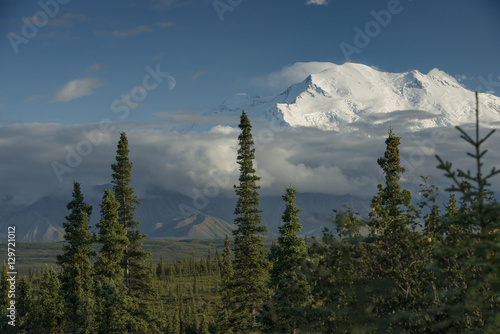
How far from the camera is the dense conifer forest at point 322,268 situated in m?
7.10

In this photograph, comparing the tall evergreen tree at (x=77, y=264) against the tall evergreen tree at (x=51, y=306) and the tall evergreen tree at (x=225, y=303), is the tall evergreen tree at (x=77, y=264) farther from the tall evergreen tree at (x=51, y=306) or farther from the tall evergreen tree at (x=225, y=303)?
the tall evergreen tree at (x=51, y=306)

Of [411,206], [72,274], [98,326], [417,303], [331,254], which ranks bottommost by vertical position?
[98,326]

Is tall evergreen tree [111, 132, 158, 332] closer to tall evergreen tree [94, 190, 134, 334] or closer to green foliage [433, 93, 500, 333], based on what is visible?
tall evergreen tree [94, 190, 134, 334]

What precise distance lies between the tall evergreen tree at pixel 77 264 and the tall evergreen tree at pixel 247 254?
14.6m

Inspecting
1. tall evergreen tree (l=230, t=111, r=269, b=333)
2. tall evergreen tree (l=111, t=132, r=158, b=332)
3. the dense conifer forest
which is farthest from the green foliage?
tall evergreen tree (l=111, t=132, r=158, b=332)

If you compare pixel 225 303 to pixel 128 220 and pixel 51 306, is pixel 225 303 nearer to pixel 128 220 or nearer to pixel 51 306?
pixel 128 220

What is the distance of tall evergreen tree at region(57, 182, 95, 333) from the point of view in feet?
142

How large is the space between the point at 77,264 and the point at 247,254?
56.5 feet

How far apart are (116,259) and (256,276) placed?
546 inches

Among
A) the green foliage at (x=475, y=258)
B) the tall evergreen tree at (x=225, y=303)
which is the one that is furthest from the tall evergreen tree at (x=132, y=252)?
the green foliage at (x=475, y=258)

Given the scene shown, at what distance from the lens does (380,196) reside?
10.9m

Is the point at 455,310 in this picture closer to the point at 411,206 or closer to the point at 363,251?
the point at 363,251

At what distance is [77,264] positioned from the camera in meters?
44.4

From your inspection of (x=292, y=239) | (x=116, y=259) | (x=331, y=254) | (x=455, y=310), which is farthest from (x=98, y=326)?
Result: (x=455, y=310)
